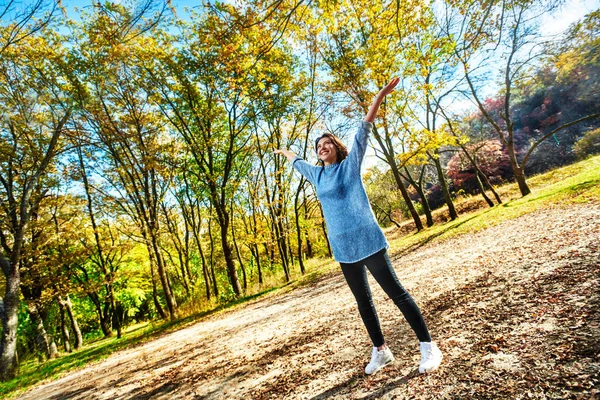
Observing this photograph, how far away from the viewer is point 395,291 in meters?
2.31

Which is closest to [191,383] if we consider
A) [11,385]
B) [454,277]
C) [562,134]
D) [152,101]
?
[454,277]

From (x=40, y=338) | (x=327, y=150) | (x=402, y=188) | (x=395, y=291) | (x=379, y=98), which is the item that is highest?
(x=402, y=188)

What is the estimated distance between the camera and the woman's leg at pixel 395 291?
7.54ft

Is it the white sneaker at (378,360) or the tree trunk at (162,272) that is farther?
the tree trunk at (162,272)

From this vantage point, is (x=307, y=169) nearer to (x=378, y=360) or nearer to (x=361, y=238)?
(x=361, y=238)

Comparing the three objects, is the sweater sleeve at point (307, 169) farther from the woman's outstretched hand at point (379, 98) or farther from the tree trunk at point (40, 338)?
the tree trunk at point (40, 338)

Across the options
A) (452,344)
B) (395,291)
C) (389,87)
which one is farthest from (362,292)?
(389,87)

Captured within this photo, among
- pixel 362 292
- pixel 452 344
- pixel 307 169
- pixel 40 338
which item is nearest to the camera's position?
pixel 362 292

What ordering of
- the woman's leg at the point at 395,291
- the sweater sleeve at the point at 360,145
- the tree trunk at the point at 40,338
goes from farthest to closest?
1. the tree trunk at the point at 40,338
2. the sweater sleeve at the point at 360,145
3. the woman's leg at the point at 395,291

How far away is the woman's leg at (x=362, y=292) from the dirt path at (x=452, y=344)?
0.39 m

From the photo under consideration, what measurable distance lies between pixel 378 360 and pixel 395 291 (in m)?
0.80

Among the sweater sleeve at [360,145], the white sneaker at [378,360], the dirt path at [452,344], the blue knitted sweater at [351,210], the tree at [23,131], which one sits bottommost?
the dirt path at [452,344]

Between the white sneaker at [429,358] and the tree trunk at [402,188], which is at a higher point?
the tree trunk at [402,188]

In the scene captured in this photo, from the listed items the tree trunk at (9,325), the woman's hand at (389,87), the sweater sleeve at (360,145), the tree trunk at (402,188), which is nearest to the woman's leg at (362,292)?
the sweater sleeve at (360,145)
